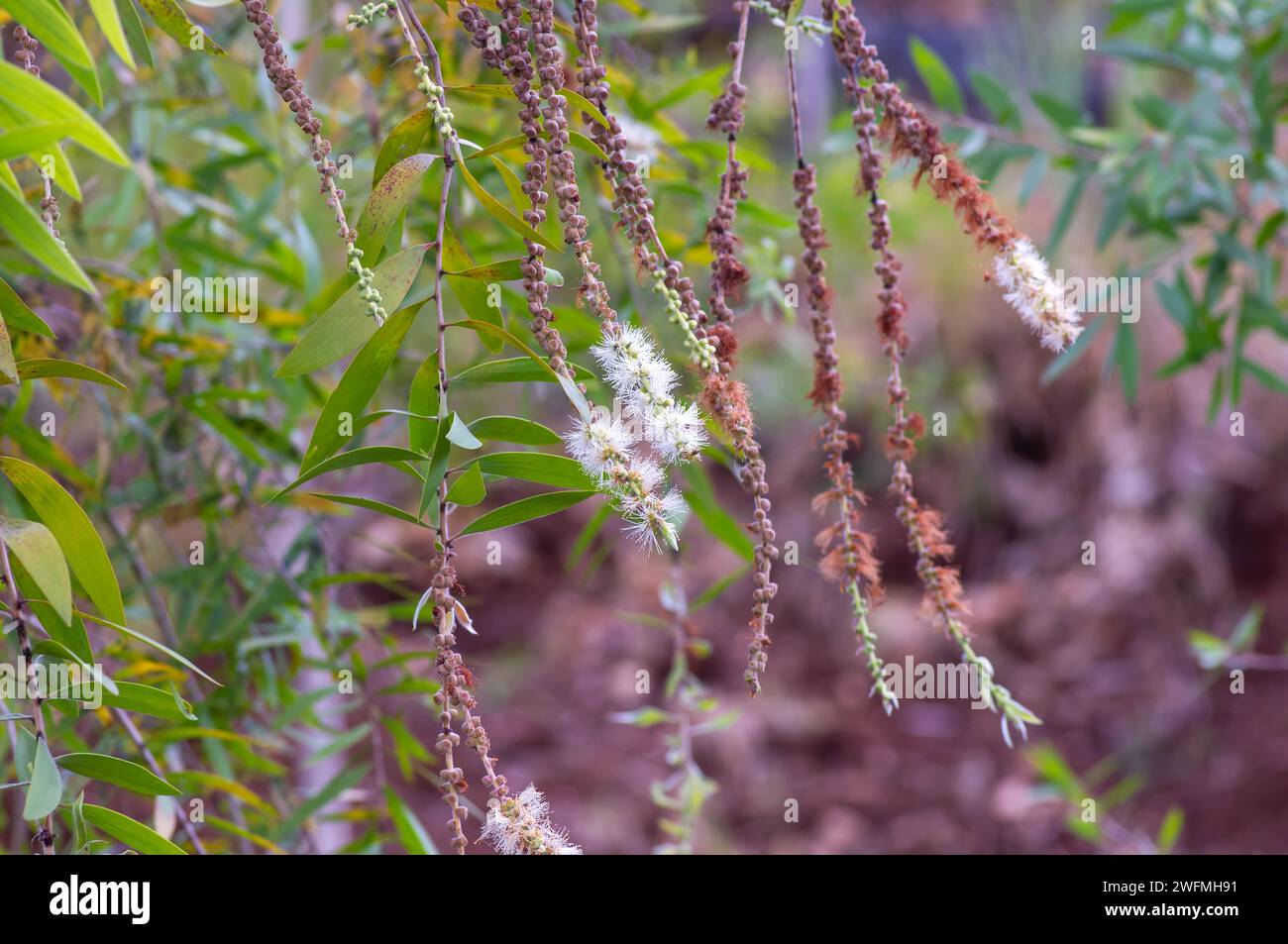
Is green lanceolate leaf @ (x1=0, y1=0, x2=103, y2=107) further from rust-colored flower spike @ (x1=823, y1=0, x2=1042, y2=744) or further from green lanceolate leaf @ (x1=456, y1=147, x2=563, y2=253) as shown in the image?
rust-colored flower spike @ (x1=823, y1=0, x2=1042, y2=744)

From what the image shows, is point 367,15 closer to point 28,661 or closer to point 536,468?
point 536,468

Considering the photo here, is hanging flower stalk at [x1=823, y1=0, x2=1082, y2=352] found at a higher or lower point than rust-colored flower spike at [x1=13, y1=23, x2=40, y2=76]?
lower

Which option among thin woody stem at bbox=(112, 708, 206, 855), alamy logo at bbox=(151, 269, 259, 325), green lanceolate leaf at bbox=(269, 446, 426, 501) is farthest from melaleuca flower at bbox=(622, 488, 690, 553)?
alamy logo at bbox=(151, 269, 259, 325)

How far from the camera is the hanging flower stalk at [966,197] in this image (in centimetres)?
59

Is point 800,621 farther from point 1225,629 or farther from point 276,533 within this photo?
point 276,533

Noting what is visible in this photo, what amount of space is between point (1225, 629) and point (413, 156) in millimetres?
2753

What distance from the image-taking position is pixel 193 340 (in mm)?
1133

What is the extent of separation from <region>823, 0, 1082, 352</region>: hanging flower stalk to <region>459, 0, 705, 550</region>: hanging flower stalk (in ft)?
0.58

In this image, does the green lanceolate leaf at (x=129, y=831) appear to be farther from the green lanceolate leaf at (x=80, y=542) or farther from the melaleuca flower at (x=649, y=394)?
the melaleuca flower at (x=649, y=394)

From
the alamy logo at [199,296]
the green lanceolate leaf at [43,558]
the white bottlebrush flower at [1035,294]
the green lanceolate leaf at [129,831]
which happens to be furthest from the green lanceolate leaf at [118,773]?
the alamy logo at [199,296]
